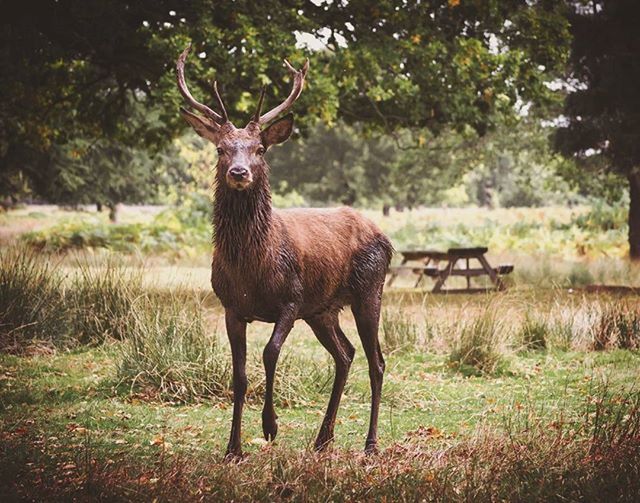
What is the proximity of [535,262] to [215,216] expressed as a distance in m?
15.1

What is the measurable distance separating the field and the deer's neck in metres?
1.30

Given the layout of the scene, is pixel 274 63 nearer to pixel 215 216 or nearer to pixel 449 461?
pixel 215 216

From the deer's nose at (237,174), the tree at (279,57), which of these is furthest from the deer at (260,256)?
the tree at (279,57)

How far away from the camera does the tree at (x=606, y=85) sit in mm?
16891

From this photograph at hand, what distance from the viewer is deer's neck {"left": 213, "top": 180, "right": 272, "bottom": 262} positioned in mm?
5340

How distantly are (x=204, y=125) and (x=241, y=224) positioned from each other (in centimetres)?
73

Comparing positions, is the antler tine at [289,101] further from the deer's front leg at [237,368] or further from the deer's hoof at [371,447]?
the deer's hoof at [371,447]

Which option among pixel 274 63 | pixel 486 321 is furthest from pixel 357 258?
pixel 274 63

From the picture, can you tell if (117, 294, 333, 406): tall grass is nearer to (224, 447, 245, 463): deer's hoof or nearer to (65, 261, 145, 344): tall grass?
(65, 261, 145, 344): tall grass

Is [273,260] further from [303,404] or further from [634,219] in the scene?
[634,219]

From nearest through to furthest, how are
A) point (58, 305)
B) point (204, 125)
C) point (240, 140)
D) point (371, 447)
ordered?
point (240, 140)
point (204, 125)
point (371, 447)
point (58, 305)

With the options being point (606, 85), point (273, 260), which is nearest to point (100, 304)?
point (273, 260)

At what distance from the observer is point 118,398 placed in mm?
7480

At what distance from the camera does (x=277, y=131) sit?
558 centimetres
